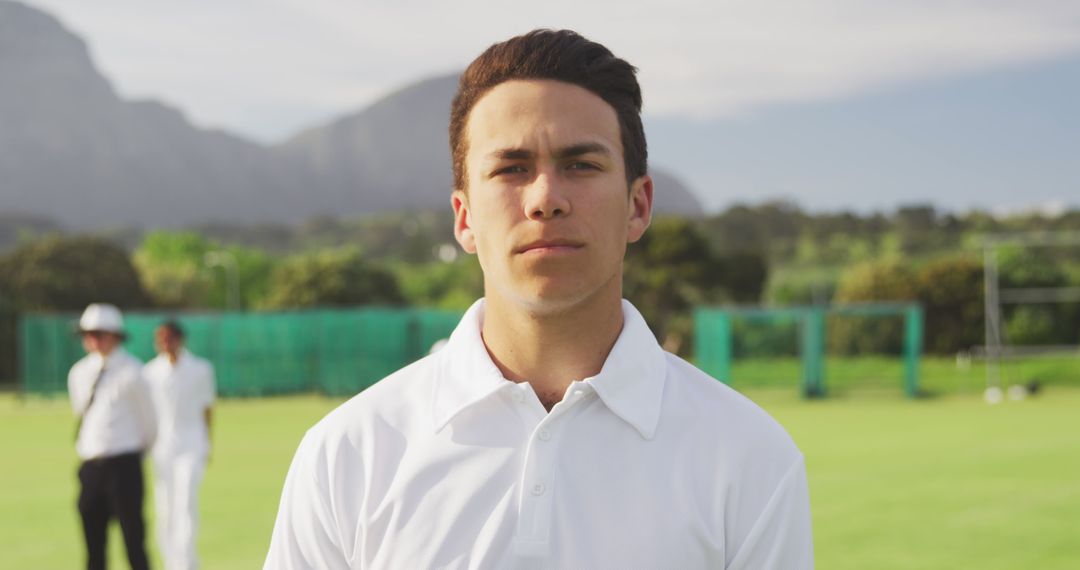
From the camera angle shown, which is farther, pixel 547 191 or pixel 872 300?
pixel 872 300

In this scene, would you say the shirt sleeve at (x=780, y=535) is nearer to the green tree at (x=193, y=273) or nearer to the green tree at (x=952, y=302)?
the green tree at (x=952, y=302)

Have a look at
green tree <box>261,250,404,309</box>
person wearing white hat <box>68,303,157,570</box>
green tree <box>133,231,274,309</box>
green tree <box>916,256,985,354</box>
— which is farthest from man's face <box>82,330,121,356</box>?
green tree <box>261,250,404,309</box>

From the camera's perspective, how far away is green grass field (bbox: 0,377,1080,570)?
1220 cm

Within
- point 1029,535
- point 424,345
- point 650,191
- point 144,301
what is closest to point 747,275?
point 144,301

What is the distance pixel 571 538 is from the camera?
2486 millimetres

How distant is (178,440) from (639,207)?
30.0 ft

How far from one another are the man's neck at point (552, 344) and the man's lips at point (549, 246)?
0.14m

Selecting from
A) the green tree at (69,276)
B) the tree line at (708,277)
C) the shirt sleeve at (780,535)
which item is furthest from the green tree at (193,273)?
the shirt sleeve at (780,535)

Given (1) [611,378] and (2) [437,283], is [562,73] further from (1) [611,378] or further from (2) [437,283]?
(2) [437,283]

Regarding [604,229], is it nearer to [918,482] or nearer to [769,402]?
[918,482]

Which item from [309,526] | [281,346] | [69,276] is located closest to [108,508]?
[309,526]

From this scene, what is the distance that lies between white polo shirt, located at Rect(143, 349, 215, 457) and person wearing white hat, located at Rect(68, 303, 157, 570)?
770 millimetres

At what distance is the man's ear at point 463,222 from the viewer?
2.76m

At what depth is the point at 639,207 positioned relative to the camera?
2.81 meters
